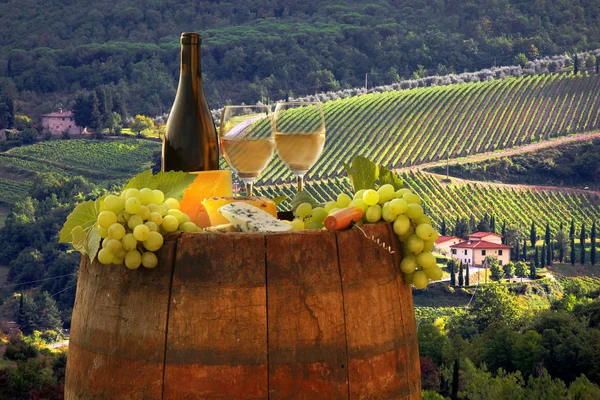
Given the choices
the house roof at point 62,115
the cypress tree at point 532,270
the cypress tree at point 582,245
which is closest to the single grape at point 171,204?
the cypress tree at point 582,245

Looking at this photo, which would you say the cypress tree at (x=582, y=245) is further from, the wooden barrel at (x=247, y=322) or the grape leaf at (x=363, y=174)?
the wooden barrel at (x=247, y=322)

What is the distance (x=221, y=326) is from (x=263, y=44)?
177 ft

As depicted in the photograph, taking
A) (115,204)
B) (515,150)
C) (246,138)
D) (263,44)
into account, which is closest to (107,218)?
(115,204)

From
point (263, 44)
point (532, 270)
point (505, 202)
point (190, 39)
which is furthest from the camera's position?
point (263, 44)

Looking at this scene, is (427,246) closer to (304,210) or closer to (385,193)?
(385,193)

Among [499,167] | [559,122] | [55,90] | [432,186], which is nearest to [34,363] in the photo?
[432,186]

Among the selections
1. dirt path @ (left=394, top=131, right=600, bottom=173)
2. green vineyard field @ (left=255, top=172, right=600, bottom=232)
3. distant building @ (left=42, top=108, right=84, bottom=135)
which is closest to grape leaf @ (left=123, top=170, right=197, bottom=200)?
green vineyard field @ (left=255, top=172, right=600, bottom=232)

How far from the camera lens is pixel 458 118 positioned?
116 ft

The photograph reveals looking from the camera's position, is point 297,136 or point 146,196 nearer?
point 146,196

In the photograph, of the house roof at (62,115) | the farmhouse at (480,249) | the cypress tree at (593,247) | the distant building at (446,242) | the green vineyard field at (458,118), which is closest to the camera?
the cypress tree at (593,247)

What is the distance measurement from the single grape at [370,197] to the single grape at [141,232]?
1.19 ft

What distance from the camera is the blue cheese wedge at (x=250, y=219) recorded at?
4.38 feet

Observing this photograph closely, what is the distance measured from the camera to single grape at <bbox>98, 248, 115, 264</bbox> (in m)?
1.29

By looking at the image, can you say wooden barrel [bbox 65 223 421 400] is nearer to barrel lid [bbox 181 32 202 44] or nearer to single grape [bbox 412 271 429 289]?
single grape [bbox 412 271 429 289]
